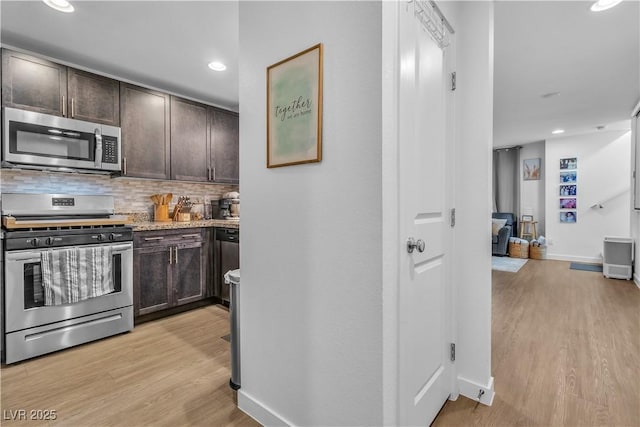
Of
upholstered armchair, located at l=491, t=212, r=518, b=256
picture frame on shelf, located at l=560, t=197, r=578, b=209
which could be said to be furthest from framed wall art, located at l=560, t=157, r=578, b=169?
upholstered armchair, located at l=491, t=212, r=518, b=256

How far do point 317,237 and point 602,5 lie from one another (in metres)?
2.68

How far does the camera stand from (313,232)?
1372mm

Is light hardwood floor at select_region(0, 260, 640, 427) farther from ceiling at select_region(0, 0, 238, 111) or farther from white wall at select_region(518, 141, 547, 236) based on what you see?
white wall at select_region(518, 141, 547, 236)

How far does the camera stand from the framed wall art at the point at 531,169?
6848 millimetres

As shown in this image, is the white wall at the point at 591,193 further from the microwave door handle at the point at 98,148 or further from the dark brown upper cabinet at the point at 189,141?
the microwave door handle at the point at 98,148

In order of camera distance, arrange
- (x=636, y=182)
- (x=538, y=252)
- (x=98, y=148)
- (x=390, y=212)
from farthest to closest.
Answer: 1. (x=538, y=252)
2. (x=636, y=182)
3. (x=98, y=148)
4. (x=390, y=212)

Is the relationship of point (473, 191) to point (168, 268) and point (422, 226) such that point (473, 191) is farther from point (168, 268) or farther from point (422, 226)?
point (168, 268)

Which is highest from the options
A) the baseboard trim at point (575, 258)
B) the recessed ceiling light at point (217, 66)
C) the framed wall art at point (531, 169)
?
the recessed ceiling light at point (217, 66)

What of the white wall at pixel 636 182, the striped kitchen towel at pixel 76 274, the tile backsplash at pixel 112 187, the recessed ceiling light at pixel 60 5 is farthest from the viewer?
the white wall at pixel 636 182

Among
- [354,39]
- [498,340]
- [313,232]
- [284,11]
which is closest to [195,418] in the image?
[313,232]

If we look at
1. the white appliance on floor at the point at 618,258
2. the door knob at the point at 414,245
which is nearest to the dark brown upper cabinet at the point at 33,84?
the door knob at the point at 414,245

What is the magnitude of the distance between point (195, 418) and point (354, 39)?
1984 mm

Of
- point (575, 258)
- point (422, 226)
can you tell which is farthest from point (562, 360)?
point (575, 258)

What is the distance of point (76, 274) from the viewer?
8.20 feet
